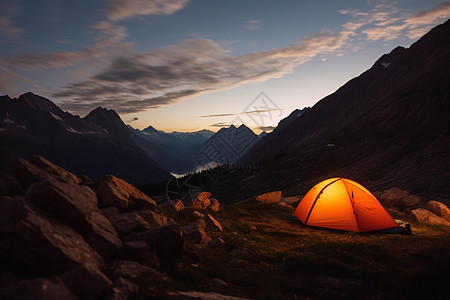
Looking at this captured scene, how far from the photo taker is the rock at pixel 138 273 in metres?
7.49

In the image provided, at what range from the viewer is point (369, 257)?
1123 cm

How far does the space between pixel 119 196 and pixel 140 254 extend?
4.45 m

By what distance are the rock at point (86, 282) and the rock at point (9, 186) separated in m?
4.03

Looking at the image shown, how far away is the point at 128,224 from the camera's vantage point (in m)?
10.2

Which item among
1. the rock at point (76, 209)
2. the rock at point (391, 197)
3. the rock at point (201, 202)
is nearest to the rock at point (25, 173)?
the rock at point (76, 209)

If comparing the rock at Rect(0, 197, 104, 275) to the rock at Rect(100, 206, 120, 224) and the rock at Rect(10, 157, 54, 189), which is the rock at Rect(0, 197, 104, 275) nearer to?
the rock at Rect(10, 157, 54, 189)

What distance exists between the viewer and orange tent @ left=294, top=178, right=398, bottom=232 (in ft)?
56.8

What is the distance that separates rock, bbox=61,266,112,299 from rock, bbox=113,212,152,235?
3458 mm

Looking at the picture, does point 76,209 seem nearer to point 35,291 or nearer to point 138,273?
point 138,273

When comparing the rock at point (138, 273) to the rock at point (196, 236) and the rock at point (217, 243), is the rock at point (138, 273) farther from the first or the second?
the rock at point (217, 243)

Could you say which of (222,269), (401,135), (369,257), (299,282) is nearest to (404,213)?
(369,257)

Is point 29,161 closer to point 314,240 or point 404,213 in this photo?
point 314,240

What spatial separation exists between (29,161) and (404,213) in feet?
87.9

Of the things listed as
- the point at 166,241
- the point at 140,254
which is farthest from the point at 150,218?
the point at 140,254
